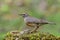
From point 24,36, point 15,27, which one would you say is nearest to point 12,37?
point 24,36

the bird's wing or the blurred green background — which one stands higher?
the blurred green background

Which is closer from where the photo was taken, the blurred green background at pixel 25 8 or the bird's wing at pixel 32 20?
the bird's wing at pixel 32 20

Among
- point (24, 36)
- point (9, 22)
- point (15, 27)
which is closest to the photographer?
point (24, 36)

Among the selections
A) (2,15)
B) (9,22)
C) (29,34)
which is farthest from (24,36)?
(2,15)

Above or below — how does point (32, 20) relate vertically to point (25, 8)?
below

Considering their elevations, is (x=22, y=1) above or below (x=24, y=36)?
above

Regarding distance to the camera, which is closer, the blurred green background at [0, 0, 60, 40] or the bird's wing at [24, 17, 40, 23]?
the bird's wing at [24, 17, 40, 23]

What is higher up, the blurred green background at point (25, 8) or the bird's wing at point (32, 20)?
the blurred green background at point (25, 8)

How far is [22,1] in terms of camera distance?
12641mm

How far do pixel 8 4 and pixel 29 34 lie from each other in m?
5.23

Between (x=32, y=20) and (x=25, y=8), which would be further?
(x=25, y=8)

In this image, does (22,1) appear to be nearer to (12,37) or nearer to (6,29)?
(6,29)

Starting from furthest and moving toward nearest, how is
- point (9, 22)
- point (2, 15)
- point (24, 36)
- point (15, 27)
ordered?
point (2, 15) → point (9, 22) → point (15, 27) → point (24, 36)

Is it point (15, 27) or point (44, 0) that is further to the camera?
point (44, 0)
